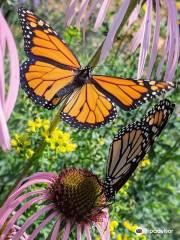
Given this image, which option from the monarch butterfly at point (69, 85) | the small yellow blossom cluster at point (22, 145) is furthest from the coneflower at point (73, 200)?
the small yellow blossom cluster at point (22, 145)

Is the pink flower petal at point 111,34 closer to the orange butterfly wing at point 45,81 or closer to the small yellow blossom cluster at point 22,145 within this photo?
the orange butterfly wing at point 45,81

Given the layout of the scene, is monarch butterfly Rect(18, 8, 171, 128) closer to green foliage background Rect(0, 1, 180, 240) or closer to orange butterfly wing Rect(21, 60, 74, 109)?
orange butterfly wing Rect(21, 60, 74, 109)

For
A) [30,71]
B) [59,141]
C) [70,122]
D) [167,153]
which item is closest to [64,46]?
[30,71]

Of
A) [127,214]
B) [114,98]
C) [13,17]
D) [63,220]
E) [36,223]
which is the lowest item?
[63,220]

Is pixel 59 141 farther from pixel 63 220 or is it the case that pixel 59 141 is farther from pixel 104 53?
pixel 104 53

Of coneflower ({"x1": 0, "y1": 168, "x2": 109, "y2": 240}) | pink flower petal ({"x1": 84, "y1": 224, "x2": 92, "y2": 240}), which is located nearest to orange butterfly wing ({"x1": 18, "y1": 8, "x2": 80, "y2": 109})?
coneflower ({"x1": 0, "y1": 168, "x2": 109, "y2": 240})
